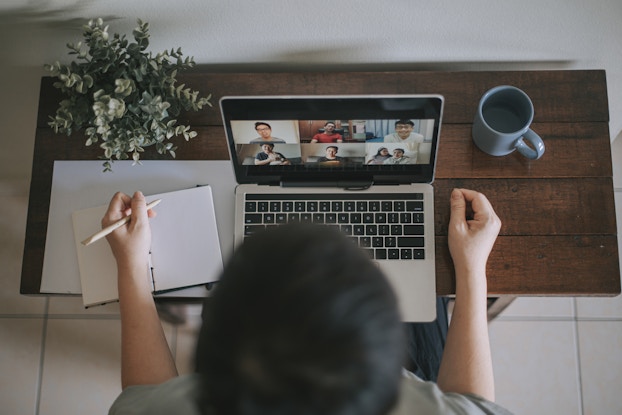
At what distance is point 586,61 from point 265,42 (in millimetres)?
672

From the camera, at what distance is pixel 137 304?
970mm

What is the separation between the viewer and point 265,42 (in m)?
1.09

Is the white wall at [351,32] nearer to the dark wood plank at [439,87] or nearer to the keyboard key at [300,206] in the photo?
the dark wood plank at [439,87]

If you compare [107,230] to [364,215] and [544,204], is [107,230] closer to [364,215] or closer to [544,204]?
[364,215]

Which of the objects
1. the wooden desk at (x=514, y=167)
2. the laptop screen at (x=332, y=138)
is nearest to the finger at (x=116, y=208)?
the wooden desk at (x=514, y=167)

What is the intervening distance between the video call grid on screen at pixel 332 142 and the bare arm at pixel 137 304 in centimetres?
24

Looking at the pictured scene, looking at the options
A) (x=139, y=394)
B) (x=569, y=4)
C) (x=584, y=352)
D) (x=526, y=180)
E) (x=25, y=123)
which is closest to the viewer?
(x=139, y=394)

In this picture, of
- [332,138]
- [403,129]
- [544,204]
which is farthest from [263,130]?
[544,204]

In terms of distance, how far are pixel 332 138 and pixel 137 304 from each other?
0.47 meters

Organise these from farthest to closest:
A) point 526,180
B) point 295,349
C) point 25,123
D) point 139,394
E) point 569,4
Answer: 1. point 25,123
2. point 526,180
3. point 569,4
4. point 139,394
5. point 295,349

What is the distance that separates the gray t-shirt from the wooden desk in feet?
0.83

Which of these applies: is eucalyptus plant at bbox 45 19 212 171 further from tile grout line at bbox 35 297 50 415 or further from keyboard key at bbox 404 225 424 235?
tile grout line at bbox 35 297 50 415

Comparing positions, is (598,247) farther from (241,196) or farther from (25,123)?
(25,123)

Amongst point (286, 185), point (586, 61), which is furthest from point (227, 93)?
point (586, 61)
